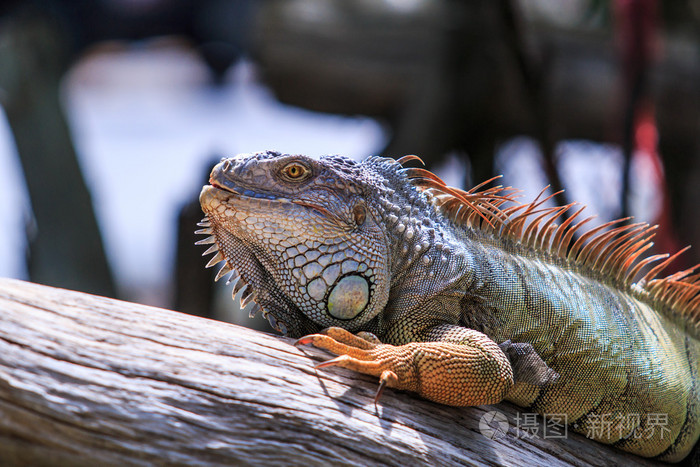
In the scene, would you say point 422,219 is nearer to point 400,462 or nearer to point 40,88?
point 400,462

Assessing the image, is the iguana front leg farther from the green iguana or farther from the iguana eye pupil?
the iguana eye pupil

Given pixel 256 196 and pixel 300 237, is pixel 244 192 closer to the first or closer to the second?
pixel 256 196

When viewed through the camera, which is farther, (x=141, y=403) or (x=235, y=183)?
Answer: (x=235, y=183)

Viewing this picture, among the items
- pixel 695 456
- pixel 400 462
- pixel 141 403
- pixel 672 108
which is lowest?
pixel 695 456

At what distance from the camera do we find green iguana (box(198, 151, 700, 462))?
2.51 metres

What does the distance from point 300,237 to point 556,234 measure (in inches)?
60.5

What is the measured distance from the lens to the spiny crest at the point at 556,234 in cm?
303

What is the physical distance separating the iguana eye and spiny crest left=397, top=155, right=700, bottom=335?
0.61m

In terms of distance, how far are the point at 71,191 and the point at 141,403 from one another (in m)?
7.99

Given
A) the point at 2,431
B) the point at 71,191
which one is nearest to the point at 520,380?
the point at 2,431

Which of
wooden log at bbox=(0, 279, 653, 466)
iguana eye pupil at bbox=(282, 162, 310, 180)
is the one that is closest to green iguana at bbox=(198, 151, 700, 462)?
iguana eye pupil at bbox=(282, 162, 310, 180)

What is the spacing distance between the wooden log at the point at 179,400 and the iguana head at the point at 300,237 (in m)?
0.24

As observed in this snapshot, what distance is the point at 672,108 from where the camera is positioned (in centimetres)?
1002

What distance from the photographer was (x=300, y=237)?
102 inches
